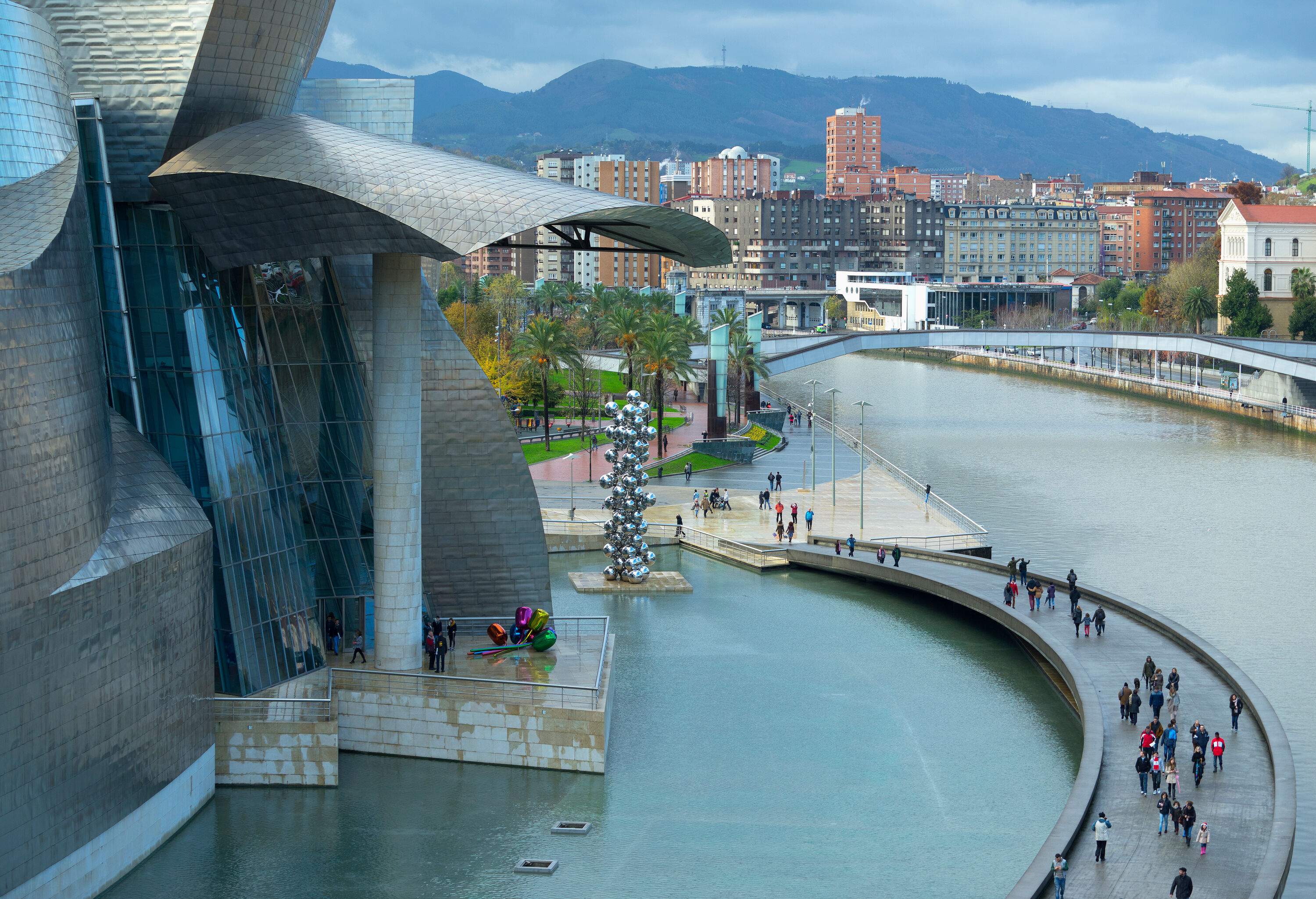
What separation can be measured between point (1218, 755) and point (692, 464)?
4808cm

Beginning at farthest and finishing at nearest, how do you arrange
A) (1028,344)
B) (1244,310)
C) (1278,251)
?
1. (1278,251)
2. (1244,310)
3. (1028,344)

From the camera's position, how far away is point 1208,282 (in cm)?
15350

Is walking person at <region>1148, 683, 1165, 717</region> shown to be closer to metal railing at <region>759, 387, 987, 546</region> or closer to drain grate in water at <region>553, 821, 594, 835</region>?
drain grate in water at <region>553, 821, 594, 835</region>

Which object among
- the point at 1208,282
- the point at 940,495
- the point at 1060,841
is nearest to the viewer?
the point at 1060,841

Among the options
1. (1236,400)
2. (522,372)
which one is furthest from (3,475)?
(1236,400)

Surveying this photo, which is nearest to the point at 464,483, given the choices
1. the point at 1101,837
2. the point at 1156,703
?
the point at 1156,703

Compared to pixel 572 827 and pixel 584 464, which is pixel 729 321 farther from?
pixel 572 827

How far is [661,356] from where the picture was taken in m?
80.9

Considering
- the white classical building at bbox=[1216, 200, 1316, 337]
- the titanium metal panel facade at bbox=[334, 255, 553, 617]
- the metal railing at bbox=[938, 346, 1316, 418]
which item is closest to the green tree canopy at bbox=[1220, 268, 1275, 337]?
the white classical building at bbox=[1216, 200, 1316, 337]

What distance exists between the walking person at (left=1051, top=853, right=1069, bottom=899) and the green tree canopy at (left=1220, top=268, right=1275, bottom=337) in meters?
113

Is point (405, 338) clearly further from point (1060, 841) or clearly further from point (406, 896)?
point (1060, 841)

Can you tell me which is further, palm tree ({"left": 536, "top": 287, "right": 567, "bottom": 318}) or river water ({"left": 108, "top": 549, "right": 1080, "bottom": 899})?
palm tree ({"left": 536, "top": 287, "right": 567, "bottom": 318})

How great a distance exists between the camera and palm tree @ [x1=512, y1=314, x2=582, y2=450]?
81.9 m

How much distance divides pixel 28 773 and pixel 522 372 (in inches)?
2697
